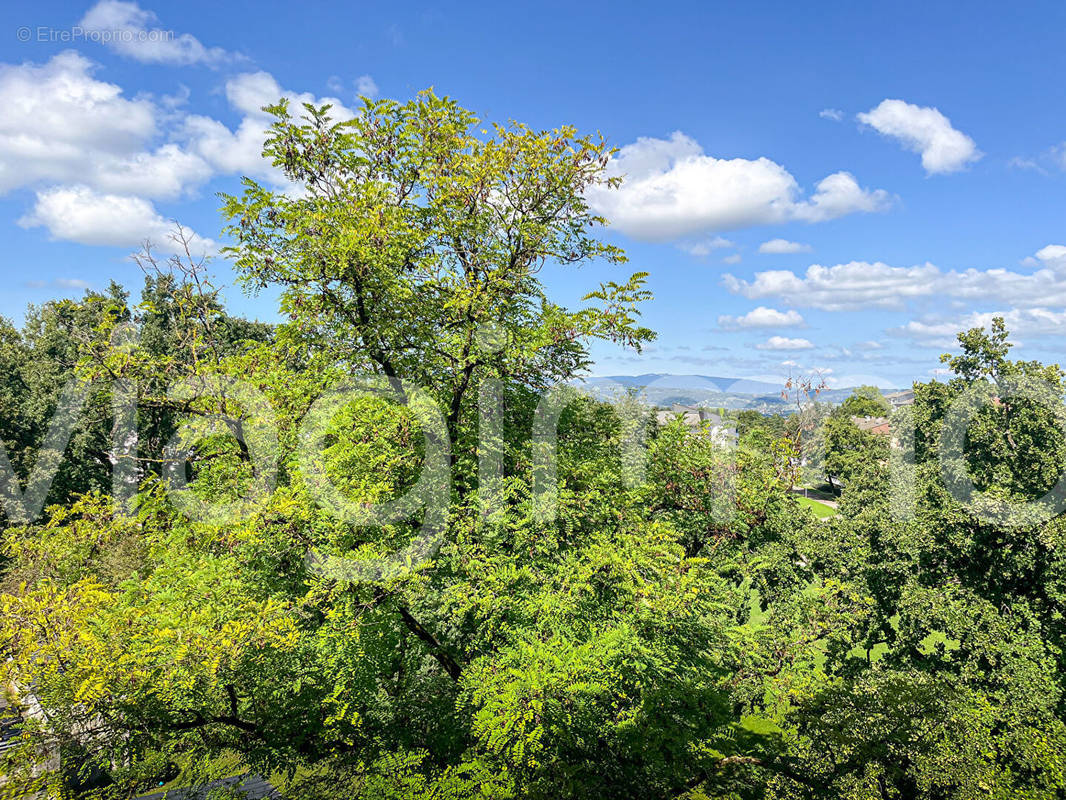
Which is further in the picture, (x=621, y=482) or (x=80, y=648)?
(x=621, y=482)

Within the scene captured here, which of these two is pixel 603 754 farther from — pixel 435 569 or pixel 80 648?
pixel 80 648

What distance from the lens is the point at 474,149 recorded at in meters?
10.7

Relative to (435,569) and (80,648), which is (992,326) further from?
(80,648)

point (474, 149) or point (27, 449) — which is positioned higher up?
point (474, 149)

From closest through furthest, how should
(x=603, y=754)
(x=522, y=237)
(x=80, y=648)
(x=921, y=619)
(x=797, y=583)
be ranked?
(x=80, y=648) < (x=603, y=754) < (x=522, y=237) < (x=921, y=619) < (x=797, y=583)

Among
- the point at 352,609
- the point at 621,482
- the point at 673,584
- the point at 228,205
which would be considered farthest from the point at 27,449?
the point at 673,584

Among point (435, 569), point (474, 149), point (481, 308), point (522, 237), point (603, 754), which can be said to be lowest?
point (603, 754)

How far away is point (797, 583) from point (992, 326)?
10808mm

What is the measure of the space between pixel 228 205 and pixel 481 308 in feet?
16.2

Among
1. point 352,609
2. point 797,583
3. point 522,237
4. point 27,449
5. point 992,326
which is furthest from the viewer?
point 27,449

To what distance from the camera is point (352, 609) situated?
832 cm

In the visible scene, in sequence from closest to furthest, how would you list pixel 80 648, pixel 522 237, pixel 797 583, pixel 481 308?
pixel 80 648 → pixel 481 308 → pixel 522 237 → pixel 797 583

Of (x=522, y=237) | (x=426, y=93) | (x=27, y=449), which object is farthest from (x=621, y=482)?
(x=27, y=449)

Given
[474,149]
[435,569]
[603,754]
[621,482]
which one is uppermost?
[474,149]
